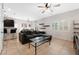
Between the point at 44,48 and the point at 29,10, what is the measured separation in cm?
83

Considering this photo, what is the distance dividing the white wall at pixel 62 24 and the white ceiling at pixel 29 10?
0.09 meters

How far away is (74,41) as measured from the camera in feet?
7.16

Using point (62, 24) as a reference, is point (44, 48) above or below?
below

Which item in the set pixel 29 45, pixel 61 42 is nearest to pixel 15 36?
pixel 29 45

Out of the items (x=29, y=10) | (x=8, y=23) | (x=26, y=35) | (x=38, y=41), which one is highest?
(x=29, y=10)

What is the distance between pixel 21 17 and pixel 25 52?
2.35 ft

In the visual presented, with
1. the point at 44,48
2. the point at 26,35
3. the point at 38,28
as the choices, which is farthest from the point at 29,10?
the point at 44,48

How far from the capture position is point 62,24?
2227mm

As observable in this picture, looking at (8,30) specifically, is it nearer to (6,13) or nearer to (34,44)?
(6,13)

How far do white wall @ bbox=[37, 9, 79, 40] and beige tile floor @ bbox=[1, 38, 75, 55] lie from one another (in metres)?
0.12

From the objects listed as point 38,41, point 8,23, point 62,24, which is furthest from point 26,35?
point 62,24

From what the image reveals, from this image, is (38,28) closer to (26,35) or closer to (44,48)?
(26,35)

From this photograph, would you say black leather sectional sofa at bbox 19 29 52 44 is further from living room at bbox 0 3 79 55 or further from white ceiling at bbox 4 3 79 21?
white ceiling at bbox 4 3 79 21

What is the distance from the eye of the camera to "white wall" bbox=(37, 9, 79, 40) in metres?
2.18
